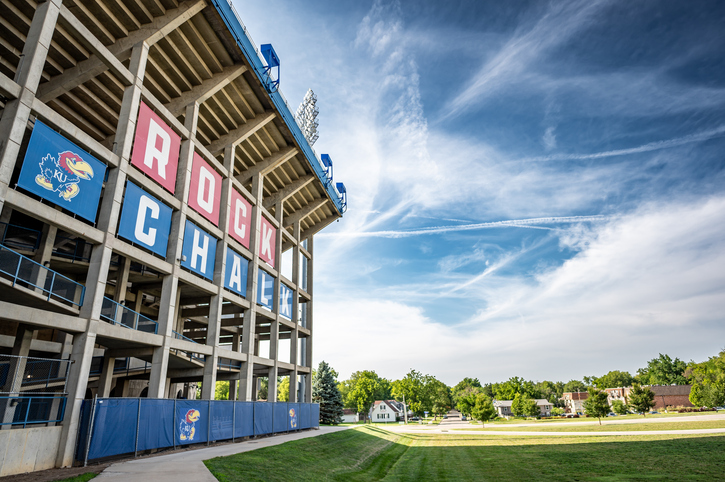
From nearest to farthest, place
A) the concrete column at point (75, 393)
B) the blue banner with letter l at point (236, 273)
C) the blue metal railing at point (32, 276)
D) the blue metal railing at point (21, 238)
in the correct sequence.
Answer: the blue metal railing at point (32, 276) < the concrete column at point (75, 393) < the blue metal railing at point (21, 238) < the blue banner with letter l at point (236, 273)

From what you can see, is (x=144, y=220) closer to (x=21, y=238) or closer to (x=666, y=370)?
(x=21, y=238)

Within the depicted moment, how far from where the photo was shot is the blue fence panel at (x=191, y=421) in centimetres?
1861

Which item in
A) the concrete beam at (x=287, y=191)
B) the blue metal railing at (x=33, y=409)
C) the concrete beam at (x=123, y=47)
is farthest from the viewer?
the concrete beam at (x=287, y=191)

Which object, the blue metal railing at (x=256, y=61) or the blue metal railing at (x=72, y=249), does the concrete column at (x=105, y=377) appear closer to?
the blue metal railing at (x=72, y=249)

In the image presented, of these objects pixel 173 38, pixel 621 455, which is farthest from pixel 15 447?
pixel 621 455

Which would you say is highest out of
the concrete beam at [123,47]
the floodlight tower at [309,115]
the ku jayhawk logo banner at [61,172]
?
the floodlight tower at [309,115]

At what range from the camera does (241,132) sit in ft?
99.8

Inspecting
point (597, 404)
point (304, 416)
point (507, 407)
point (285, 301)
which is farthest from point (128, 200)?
point (507, 407)

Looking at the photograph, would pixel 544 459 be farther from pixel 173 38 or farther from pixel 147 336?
pixel 173 38

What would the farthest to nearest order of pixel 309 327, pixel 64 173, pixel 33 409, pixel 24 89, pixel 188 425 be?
pixel 309 327, pixel 188 425, pixel 64 173, pixel 24 89, pixel 33 409

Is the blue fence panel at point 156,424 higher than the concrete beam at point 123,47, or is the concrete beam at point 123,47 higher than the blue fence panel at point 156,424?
the concrete beam at point 123,47

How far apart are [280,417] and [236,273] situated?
11209mm

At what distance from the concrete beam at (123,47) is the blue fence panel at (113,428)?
1539 centimetres

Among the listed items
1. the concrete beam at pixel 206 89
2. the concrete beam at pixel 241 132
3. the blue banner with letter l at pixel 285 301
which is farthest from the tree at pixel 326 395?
the concrete beam at pixel 206 89
